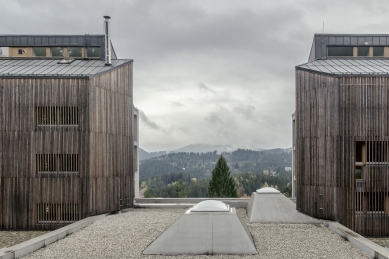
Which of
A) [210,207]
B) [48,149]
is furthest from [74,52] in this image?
[210,207]

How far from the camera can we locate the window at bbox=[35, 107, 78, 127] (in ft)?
71.7

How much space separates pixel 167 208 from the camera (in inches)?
1037

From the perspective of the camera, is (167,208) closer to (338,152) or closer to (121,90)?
(121,90)

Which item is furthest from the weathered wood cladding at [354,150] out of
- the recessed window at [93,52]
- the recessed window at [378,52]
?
the recessed window at [93,52]

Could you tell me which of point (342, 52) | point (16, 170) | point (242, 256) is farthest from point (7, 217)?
point (342, 52)

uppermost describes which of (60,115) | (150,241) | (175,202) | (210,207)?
(60,115)

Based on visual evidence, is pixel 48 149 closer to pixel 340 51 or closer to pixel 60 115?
pixel 60 115

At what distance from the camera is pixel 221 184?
67.2 meters

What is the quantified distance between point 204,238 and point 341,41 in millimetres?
17472

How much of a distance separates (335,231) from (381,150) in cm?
521

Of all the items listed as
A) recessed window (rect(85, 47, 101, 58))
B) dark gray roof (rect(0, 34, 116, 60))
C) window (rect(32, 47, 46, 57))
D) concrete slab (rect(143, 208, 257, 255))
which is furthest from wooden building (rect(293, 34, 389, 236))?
window (rect(32, 47, 46, 57))

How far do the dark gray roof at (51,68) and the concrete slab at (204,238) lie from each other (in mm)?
10709

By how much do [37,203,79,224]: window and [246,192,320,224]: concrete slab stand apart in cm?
956

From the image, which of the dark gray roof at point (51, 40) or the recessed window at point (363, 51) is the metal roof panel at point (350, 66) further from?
the dark gray roof at point (51, 40)
